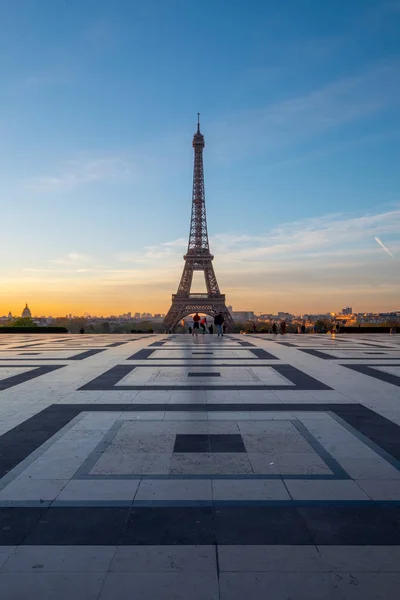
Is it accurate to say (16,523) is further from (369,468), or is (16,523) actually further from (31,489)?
(369,468)

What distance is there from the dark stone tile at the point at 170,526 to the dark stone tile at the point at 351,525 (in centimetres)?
78

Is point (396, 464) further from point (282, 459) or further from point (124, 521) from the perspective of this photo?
point (124, 521)

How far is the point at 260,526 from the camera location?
3441mm

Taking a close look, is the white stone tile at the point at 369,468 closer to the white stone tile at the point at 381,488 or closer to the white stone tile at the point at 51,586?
the white stone tile at the point at 381,488

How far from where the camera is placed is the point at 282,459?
498cm

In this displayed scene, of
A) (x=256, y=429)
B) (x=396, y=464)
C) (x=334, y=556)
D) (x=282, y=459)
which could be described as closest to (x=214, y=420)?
(x=256, y=429)

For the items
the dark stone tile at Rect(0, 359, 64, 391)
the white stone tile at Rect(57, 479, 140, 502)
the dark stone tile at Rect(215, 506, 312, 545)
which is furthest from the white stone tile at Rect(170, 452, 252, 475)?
the dark stone tile at Rect(0, 359, 64, 391)

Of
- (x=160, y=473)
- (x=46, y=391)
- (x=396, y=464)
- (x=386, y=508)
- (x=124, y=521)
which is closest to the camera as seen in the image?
(x=124, y=521)

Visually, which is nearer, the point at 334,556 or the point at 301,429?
the point at 334,556

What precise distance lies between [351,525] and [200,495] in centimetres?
128

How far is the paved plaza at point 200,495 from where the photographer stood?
2830 mm

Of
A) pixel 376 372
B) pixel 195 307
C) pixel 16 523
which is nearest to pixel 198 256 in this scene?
pixel 195 307

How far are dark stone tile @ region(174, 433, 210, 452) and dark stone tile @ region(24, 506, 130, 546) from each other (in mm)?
1664

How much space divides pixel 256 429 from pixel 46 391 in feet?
15.6
